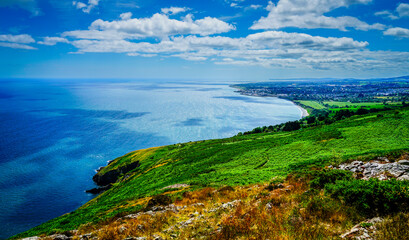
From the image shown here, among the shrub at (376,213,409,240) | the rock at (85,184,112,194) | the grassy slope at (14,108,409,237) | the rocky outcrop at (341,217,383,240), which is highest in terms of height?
the shrub at (376,213,409,240)

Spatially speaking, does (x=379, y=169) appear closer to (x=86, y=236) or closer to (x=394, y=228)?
(x=394, y=228)

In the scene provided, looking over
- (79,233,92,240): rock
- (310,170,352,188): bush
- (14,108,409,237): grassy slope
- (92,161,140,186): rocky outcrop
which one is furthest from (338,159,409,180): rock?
(92,161,140,186): rocky outcrop

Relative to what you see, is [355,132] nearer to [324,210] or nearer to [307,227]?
[324,210]

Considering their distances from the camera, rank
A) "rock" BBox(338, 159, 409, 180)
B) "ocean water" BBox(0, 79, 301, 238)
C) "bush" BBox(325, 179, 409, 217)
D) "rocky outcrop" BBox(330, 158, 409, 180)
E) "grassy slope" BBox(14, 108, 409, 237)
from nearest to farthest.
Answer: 1. "bush" BBox(325, 179, 409, 217)
2. "rocky outcrop" BBox(330, 158, 409, 180)
3. "rock" BBox(338, 159, 409, 180)
4. "grassy slope" BBox(14, 108, 409, 237)
5. "ocean water" BBox(0, 79, 301, 238)

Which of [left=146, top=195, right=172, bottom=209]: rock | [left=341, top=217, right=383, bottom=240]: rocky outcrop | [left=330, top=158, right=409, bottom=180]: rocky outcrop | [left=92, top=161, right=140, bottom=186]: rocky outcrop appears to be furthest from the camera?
[left=92, top=161, right=140, bottom=186]: rocky outcrop

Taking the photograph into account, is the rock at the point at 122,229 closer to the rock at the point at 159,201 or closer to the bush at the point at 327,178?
the rock at the point at 159,201

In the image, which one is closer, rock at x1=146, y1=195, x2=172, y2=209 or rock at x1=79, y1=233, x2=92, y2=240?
rock at x1=79, y1=233, x2=92, y2=240

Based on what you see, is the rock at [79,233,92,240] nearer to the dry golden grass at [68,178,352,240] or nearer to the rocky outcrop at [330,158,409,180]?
the dry golden grass at [68,178,352,240]
